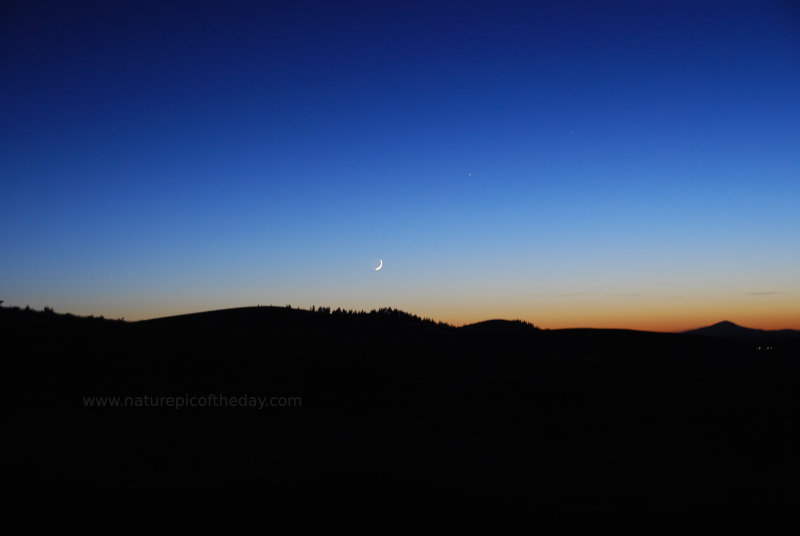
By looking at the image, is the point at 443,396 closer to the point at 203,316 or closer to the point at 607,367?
the point at 607,367

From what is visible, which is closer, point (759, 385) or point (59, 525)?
point (59, 525)

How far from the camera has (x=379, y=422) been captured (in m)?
9.68

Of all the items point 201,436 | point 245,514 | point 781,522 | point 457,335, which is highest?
point 457,335

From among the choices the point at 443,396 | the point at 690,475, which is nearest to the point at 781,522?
the point at 690,475

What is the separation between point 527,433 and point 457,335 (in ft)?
37.9

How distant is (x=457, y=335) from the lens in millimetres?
21266

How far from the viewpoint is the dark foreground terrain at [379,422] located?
7.14 metres

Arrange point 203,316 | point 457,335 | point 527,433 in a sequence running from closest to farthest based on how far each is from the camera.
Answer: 1. point 527,433
2. point 457,335
3. point 203,316

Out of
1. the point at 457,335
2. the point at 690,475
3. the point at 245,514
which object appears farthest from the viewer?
the point at 457,335

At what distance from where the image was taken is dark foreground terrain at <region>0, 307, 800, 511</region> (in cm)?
714

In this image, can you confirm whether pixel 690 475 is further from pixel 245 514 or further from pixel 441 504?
pixel 245 514

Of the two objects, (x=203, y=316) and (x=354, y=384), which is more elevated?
(x=203, y=316)

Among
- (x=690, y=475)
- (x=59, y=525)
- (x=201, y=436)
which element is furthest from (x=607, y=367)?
(x=59, y=525)

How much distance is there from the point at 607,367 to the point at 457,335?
713 centimetres
